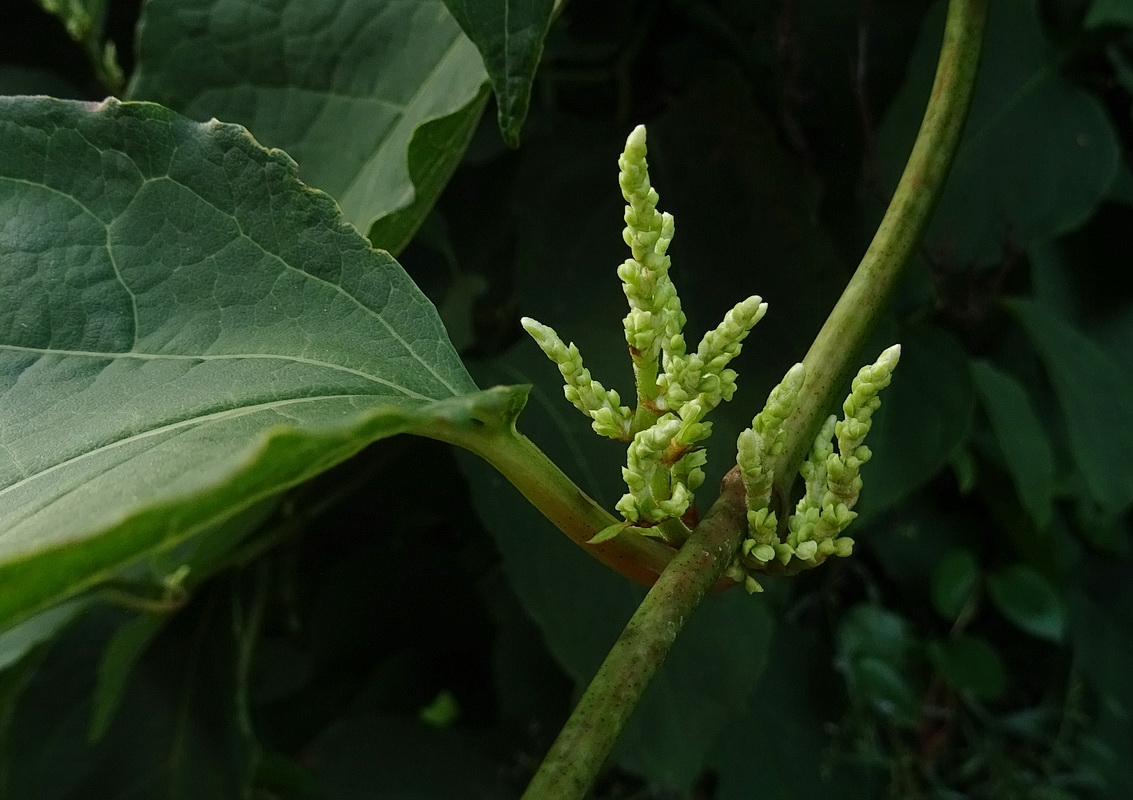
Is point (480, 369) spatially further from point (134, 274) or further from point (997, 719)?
point (997, 719)

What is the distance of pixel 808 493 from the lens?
0.34 metres

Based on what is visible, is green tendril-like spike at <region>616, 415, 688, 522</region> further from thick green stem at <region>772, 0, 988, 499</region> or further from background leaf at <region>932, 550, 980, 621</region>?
background leaf at <region>932, 550, 980, 621</region>

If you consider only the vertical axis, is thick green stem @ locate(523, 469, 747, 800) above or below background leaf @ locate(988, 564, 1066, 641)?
above

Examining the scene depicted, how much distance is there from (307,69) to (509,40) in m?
0.28

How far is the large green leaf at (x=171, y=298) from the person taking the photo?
35cm

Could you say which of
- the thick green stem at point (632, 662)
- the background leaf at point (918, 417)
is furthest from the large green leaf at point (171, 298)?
the background leaf at point (918, 417)

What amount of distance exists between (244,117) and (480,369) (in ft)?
0.72

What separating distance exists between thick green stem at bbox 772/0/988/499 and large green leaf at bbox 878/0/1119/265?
36 cm

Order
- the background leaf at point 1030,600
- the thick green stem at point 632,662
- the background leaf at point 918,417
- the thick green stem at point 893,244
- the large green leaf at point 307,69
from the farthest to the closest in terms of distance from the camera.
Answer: the background leaf at point 1030,600 → the background leaf at point 918,417 → the large green leaf at point 307,69 → the thick green stem at point 893,244 → the thick green stem at point 632,662

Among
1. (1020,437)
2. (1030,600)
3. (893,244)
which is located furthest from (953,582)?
(893,244)

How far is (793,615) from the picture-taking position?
102cm

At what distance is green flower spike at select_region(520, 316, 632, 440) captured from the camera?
12.9 inches

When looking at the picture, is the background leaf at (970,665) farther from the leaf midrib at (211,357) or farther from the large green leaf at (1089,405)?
the leaf midrib at (211,357)

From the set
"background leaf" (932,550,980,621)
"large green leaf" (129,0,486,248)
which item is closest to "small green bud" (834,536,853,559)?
"large green leaf" (129,0,486,248)
